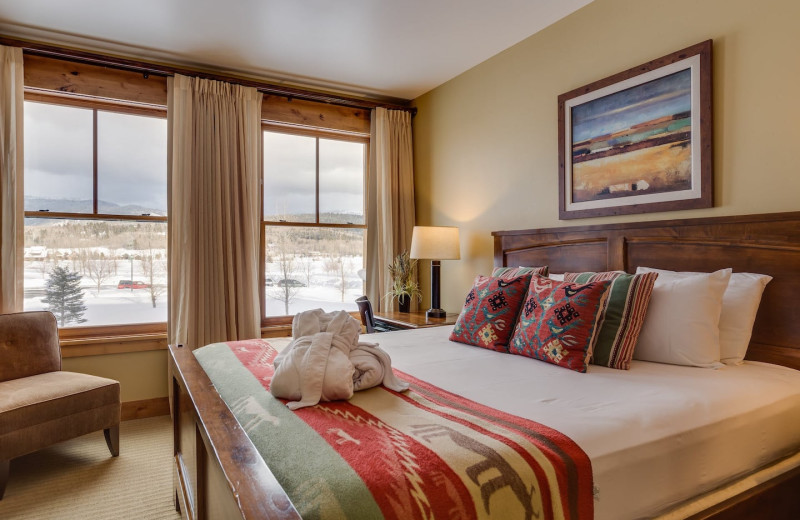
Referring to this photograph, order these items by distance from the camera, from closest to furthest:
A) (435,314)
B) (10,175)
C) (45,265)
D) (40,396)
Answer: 1. (40,396)
2. (10,175)
3. (45,265)
4. (435,314)

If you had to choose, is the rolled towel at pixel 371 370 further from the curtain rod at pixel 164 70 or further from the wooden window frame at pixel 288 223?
the curtain rod at pixel 164 70

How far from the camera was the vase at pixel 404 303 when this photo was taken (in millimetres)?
4211

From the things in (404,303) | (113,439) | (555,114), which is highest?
(555,114)

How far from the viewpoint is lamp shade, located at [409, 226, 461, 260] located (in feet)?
12.0

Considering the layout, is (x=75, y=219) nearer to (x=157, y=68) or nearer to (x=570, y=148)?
(x=157, y=68)

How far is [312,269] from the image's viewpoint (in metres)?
Answer: 4.23

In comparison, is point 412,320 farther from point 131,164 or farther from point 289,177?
point 131,164

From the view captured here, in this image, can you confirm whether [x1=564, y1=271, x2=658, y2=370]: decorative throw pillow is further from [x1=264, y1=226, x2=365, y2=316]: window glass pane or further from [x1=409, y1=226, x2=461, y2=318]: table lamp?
[x1=264, y1=226, x2=365, y2=316]: window glass pane

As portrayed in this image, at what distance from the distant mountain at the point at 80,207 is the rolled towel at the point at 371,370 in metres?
2.76

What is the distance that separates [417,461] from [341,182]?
3.62 metres

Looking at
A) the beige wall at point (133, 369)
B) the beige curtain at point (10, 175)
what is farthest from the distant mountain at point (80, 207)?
the beige wall at point (133, 369)

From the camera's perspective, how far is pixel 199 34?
3162mm

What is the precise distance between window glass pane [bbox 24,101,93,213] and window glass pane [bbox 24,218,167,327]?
15 centimetres

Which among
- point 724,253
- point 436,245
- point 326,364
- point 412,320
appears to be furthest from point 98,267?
point 724,253
